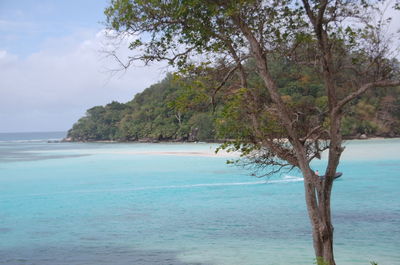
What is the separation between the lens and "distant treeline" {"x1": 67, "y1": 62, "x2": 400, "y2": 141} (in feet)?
15.2

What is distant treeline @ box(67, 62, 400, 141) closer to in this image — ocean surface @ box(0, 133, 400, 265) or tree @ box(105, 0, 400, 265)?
tree @ box(105, 0, 400, 265)

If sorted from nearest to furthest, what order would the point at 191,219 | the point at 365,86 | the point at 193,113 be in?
the point at 365,86
the point at 191,219
the point at 193,113

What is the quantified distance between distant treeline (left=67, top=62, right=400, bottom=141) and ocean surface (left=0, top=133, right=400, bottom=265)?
6.29 feet

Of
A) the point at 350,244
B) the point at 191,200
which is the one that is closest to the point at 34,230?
the point at 191,200

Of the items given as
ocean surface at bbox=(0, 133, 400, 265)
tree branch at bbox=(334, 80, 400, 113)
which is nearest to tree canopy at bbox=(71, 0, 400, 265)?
tree branch at bbox=(334, 80, 400, 113)

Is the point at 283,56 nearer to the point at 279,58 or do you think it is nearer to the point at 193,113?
the point at 279,58

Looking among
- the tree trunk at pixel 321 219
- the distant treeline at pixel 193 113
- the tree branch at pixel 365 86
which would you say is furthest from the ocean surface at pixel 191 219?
the tree branch at pixel 365 86

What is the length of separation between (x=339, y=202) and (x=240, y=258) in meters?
5.66

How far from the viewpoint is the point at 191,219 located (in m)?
11.0

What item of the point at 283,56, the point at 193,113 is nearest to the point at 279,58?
the point at 283,56

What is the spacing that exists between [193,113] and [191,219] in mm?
38261

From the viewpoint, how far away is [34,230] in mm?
10367

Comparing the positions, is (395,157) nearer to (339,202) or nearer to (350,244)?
(339,202)

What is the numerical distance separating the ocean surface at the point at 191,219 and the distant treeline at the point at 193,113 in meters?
1.92
